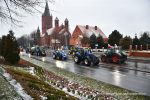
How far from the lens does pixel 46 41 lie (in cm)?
15400

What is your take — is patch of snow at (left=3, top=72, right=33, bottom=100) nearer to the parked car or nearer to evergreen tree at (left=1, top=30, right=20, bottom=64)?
evergreen tree at (left=1, top=30, right=20, bottom=64)

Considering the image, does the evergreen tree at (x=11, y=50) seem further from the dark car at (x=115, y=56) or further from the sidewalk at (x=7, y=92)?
the sidewalk at (x=7, y=92)

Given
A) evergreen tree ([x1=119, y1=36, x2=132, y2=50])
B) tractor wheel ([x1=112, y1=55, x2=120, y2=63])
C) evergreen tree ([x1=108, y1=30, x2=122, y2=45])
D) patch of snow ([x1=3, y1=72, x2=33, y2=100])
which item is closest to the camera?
patch of snow ([x1=3, y1=72, x2=33, y2=100])

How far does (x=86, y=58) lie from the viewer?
29.0 meters

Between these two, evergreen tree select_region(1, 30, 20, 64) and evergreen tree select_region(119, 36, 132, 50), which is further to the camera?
evergreen tree select_region(119, 36, 132, 50)

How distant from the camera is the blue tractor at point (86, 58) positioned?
2842 centimetres

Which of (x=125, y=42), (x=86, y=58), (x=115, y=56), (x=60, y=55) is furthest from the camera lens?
(x=125, y=42)

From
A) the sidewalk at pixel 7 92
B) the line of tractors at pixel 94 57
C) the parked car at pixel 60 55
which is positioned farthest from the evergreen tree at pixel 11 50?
the sidewalk at pixel 7 92

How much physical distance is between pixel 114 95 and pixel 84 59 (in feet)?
59.0

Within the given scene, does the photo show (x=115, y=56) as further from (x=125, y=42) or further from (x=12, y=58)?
(x=125, y=42)

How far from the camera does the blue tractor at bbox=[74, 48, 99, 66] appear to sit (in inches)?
1119

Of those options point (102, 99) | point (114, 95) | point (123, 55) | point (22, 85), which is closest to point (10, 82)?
point (22, 85)

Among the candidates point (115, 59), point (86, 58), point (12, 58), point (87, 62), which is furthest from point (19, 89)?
point (115, 59)

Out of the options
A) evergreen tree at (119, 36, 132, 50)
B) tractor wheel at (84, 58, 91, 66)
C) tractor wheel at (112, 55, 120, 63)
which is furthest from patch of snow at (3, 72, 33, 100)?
evergreen tree at (119, 36, 132, 50)
